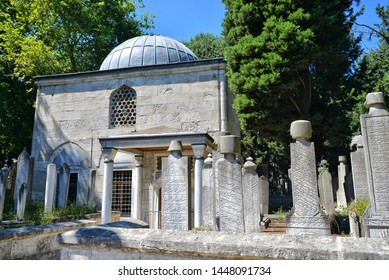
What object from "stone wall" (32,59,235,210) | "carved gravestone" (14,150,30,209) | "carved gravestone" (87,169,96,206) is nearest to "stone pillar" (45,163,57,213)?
"carved gravestone" (14,150,30,209)

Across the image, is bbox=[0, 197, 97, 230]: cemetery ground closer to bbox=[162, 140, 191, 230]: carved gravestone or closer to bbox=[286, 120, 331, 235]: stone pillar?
bbox=[162, 140, 191, 230]: carved gravestone

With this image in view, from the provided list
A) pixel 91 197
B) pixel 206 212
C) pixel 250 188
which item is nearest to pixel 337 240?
pixel 250 188

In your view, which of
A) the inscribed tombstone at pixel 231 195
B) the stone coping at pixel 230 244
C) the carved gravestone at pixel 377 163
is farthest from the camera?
the carved gravestone at pixel 377 163

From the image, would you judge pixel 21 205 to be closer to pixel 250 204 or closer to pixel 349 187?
pixel 250 204

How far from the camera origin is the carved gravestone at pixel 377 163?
4.58m

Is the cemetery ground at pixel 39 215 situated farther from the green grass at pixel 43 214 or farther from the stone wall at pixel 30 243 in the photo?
the stone wall at pixel 30 243

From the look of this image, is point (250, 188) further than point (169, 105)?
No

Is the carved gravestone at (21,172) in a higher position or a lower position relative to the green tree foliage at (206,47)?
lower

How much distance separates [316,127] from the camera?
484 inches

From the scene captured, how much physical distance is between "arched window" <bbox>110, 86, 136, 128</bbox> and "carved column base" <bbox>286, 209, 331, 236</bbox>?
1069cm

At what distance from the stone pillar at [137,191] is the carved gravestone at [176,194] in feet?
28.2

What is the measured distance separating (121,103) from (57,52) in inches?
387

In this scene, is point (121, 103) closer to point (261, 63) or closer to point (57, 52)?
point (261, 63)

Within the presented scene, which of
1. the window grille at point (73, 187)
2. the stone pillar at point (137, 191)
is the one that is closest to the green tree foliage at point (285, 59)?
the stone pillar at point (137, 191)
